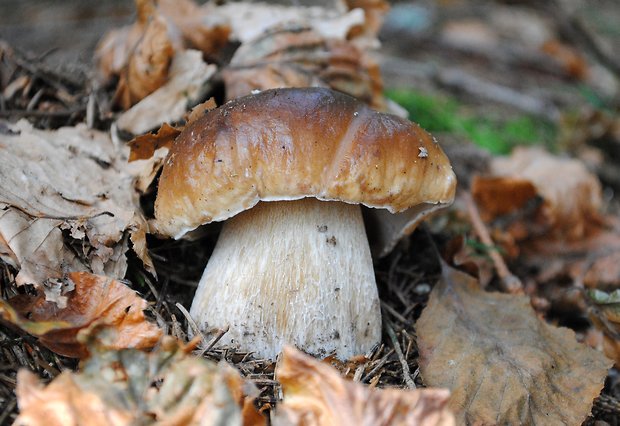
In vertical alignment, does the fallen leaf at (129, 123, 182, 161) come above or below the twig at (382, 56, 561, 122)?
above

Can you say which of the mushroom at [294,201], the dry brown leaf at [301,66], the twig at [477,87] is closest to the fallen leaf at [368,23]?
the dry brown leaf at [301,66]

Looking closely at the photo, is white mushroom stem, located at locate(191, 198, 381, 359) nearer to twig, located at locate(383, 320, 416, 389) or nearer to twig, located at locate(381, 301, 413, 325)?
twig, located at locate(383, 320, 416, 389)

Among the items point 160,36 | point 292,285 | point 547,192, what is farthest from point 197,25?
point 547,192

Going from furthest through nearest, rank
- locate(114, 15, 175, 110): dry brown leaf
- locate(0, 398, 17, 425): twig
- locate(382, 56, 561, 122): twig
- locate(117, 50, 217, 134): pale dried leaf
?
locate(382, 56, 561, 122): twig, locate(114, 15, 175, 110): dry brown leaf, locate(117, 50, 217, 134): pale dried leaf, locate(0, 398, 17, 425): twig

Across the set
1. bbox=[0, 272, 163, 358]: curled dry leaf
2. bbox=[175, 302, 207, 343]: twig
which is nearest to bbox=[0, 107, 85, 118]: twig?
bbox=[0, 272, 163, 358]: curled dry leaf

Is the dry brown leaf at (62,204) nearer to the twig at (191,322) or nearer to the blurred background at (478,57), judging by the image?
the twig at (191,322)

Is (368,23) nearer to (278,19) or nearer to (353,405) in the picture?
→ (278,19)

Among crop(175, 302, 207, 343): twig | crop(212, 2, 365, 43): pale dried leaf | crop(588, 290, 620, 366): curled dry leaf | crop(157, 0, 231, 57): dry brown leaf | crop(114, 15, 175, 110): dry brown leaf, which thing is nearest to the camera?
crop(175, 302, 207, 343): twig
